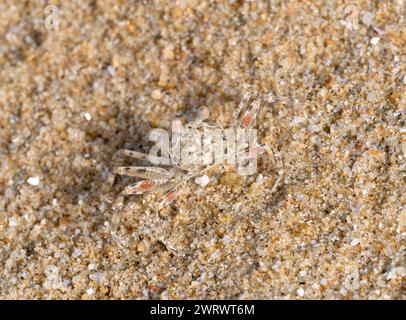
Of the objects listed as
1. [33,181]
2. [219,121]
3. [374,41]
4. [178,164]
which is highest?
[374,41]

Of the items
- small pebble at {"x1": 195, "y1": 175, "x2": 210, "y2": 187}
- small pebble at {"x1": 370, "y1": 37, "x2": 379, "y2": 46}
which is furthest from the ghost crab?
small pebble at {"x1": 370, "y1": 37, "x2": 379, "y2": 46}

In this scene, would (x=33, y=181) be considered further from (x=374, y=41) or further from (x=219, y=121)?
(x=374, y=41)

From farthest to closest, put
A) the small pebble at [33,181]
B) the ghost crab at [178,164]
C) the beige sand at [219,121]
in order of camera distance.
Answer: the small pebble at [33,181]
the ghost crab at [178,164]
the beige sand at [219,121]

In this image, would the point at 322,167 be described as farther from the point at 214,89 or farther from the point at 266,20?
the point at 266,20

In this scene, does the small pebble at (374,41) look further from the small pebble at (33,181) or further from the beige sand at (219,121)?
the small pebble at (33,181)

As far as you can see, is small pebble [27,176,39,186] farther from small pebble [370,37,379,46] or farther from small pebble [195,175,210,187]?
small pebble [370,37,379,46]

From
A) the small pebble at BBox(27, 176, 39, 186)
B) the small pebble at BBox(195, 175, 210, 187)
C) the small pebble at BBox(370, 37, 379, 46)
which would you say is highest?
the small pebble at BBox(370, 37, 379, 46)

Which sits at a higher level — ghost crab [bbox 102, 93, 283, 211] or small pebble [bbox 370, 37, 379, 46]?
small pebble [bbox 370, 37, 379, 46]

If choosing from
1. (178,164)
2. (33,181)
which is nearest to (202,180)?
(178,164)

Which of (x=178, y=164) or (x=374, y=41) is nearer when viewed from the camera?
(x=178, y=164)

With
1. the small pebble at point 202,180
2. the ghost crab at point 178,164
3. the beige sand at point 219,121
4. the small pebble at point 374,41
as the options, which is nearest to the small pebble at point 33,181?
the beige sand at point 219,121

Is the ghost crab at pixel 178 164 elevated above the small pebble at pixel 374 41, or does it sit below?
below

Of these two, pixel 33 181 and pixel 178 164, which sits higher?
pixel 178 164
